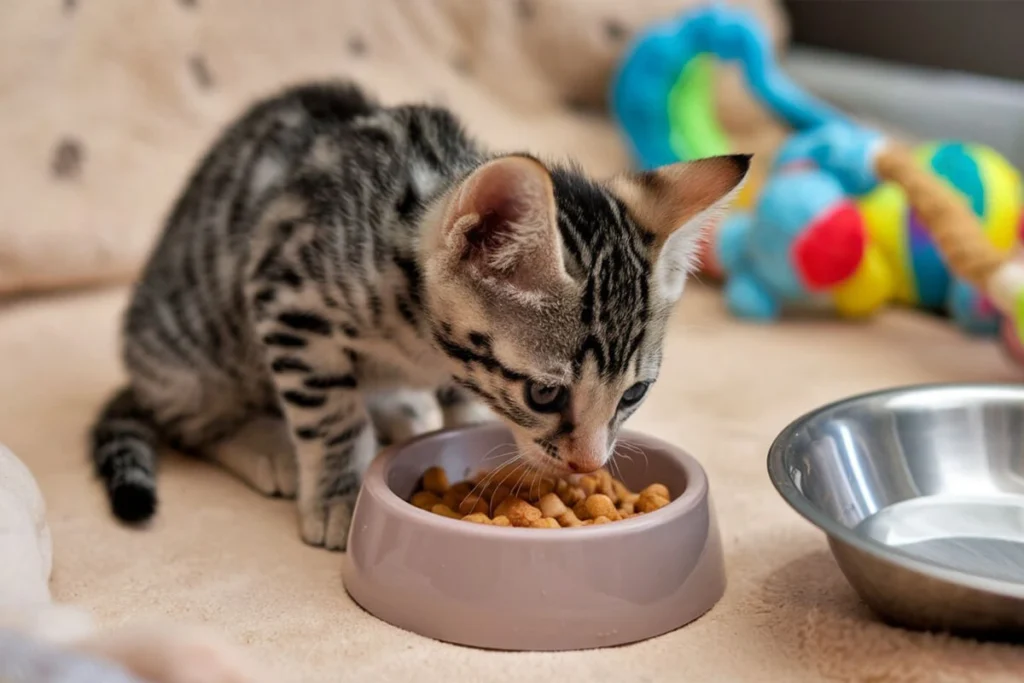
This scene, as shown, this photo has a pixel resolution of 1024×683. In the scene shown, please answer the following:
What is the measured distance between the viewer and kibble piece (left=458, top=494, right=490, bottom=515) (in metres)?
1.41

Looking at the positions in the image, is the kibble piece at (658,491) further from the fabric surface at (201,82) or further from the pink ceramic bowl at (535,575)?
the fabric surface at (201,82)

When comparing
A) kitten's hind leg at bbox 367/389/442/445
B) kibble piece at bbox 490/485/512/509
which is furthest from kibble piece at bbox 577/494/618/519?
kitten's hind leg at bbox 367/389/442/445

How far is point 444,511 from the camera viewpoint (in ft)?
4.56

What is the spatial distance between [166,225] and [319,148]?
0.42 m

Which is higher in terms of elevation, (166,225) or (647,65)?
(647,65)

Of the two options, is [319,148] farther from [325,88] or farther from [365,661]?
[365,661]

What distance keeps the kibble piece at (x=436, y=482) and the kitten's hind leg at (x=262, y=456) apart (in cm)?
30

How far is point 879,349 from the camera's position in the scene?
2.41 metres

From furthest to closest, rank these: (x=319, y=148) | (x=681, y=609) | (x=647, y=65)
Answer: (x=647, y=65) < (x=319, y=148) < (x=681, y=609)

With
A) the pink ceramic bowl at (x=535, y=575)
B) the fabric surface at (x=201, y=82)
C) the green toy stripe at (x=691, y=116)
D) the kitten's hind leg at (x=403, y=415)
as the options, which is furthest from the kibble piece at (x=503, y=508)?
the green toy stripe at (x=691, y=116)

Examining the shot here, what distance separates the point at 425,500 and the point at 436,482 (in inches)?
1.9

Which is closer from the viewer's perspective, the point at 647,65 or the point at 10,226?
the point at 10,226

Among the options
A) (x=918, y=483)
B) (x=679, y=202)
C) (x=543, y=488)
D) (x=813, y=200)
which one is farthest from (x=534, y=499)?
(x=813, y=200)

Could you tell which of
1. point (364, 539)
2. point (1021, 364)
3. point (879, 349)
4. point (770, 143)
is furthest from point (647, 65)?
point (364, 539)
